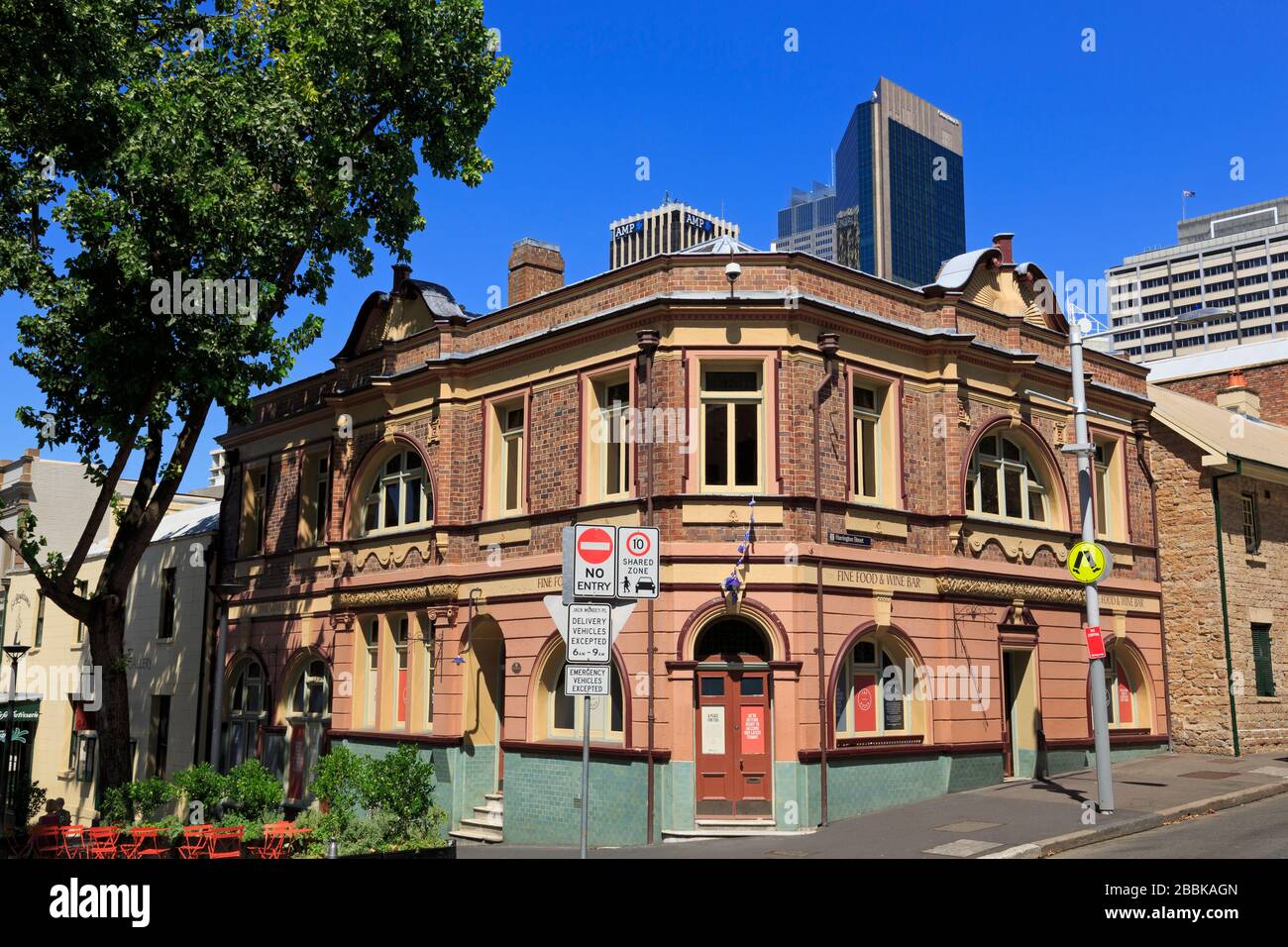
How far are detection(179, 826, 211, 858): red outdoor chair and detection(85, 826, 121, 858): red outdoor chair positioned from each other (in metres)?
0.97

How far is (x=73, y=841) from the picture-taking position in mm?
18938

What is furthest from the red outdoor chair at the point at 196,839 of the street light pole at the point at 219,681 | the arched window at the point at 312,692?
the street light pole at the point at 219,681

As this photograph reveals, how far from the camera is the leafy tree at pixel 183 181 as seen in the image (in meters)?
20.8

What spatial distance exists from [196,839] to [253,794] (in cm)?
192

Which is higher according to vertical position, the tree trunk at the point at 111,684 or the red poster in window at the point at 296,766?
the tree trunk at the point at 111,684

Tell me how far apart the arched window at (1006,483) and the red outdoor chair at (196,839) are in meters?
14.4

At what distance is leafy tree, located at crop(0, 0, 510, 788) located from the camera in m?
20.8

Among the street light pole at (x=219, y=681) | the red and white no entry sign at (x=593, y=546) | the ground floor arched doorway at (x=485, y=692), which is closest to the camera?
the red and white no entry sign at (x=593, y=546)

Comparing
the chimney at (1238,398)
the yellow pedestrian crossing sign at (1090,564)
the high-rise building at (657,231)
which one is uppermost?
the high-rise building at (657,231)

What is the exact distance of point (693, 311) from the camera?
785 inches

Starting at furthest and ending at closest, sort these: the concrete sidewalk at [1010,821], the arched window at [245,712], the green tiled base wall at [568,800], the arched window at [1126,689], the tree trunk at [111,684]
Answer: the arched window at [245,712]
the arched window at [1126,689]
the tree trunk at [111,684]
the green tiled base wall at [568,800]
the concrete sidewalk at [1010,821]

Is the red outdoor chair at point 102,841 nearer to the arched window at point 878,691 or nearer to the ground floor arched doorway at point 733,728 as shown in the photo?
the ground floor arched doorway at point 733,728
